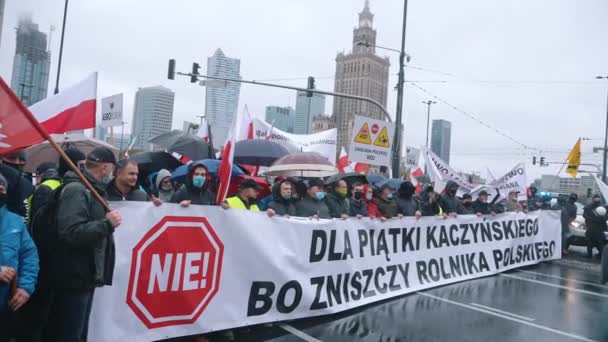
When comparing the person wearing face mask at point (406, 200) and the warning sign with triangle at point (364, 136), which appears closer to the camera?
the person wearing face mask at point (406, 200)

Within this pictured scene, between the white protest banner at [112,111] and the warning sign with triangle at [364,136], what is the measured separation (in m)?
5.18

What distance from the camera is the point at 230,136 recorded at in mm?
4516

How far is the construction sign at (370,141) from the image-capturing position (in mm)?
10242

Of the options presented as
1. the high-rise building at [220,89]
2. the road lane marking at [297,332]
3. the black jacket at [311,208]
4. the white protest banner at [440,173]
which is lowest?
the road lane marking at [297,332]

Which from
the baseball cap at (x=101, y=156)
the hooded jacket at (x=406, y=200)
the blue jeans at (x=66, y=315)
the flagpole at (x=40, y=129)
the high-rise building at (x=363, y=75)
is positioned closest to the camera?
the flagpole at (x=40, y=129)

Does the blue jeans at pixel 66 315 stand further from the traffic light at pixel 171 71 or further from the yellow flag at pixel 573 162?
the yellow flag at pixel 573 162

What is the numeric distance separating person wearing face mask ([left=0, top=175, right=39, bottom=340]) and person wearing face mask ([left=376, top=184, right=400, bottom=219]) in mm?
5389

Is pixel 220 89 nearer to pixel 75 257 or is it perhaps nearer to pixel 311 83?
pixel 311 83

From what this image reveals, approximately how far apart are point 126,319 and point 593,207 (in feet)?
37.3

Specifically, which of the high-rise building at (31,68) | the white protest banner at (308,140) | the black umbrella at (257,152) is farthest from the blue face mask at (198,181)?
the high-rise building at (31,68)

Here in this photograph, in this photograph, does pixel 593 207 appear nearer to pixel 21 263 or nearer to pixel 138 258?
pixel 138 258

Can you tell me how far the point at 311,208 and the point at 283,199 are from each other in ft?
1.36

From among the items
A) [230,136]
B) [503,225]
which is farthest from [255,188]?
[503,225]

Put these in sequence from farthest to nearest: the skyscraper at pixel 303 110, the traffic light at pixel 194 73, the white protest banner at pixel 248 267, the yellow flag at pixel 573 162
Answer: the skyscraper at pixel 303 110 < the yellow flag at pixel 573 162 < the traffic light at pixel 194 73 < the white protest banner at pixel 248 267
